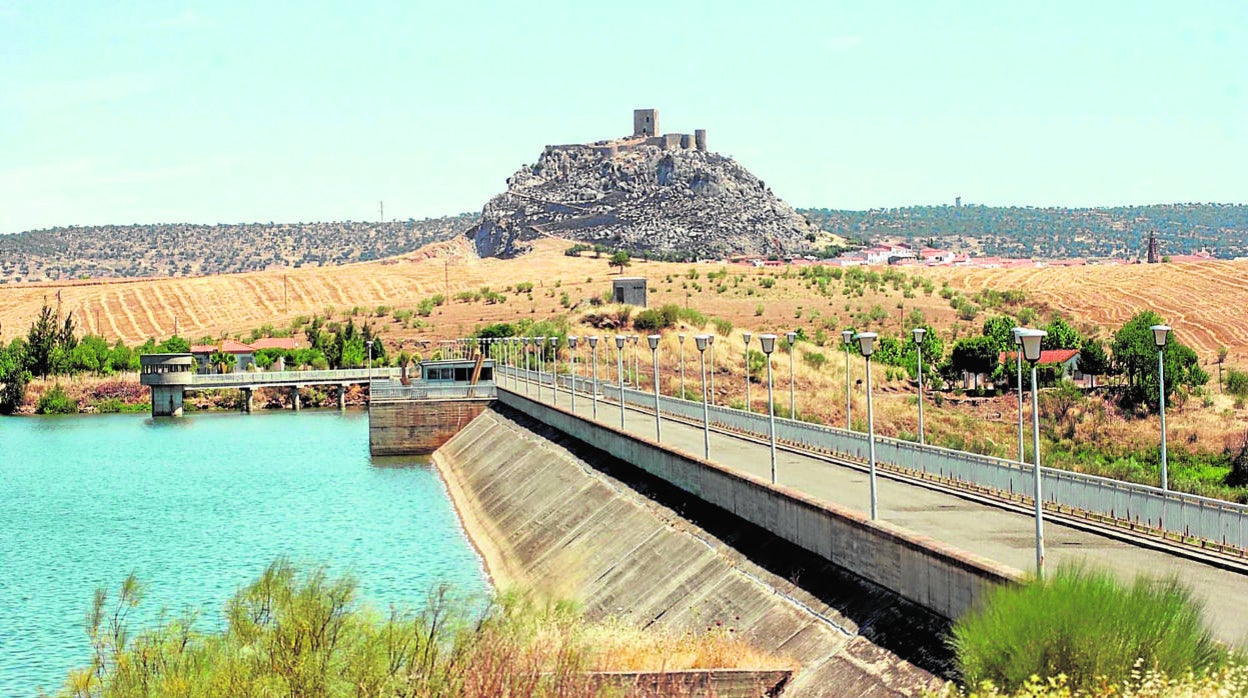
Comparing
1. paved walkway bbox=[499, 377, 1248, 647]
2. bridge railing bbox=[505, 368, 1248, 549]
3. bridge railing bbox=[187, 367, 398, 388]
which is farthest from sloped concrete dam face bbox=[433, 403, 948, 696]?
bridge railing bbox=[187, 367, 398, 388]

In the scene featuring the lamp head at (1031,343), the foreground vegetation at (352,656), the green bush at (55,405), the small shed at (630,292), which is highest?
the lamp head at (1031,343)

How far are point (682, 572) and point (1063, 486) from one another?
6815 mm

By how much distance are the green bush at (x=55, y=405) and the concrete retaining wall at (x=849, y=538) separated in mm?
71703

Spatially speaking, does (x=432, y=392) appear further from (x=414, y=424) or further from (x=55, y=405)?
(x=55, y=405)

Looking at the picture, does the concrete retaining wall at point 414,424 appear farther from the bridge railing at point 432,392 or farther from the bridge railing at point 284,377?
the bridge railing at point 284,377

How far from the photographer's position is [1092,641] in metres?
13.9

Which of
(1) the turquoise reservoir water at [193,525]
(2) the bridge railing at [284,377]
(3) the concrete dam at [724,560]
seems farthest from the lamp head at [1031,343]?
(2) the bridge railing at [284,377]

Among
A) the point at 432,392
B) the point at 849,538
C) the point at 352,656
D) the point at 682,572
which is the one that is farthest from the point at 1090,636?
the point at 432,392

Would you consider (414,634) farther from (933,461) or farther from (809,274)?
(809,274)

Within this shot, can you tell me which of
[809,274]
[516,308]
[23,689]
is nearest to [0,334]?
[516,308]

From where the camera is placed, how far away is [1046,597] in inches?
576

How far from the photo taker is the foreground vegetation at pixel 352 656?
54.9 ft

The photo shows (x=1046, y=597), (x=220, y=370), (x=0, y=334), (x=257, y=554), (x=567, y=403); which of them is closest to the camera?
(x=1046, y=597)

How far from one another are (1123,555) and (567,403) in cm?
4276
